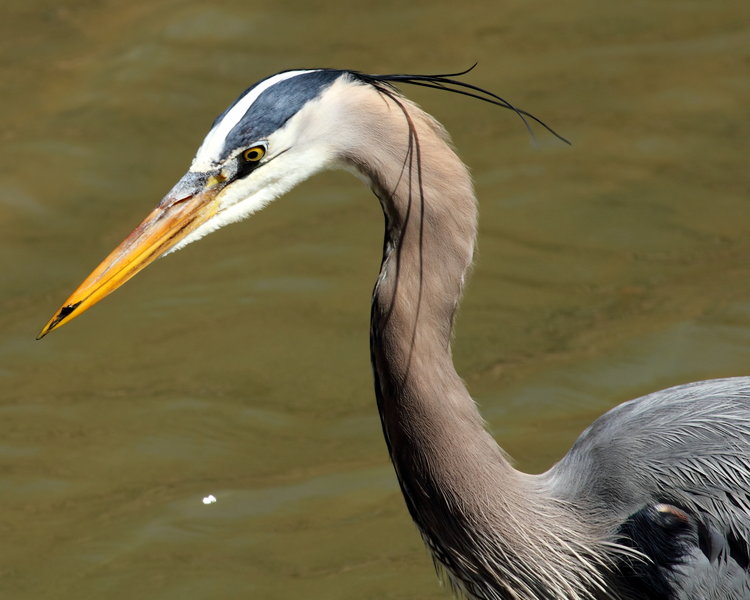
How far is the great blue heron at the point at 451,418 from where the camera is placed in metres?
3.02

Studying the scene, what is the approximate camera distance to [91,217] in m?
5.70

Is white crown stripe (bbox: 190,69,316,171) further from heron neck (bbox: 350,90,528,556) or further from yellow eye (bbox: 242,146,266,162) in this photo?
heron neck (bbox: 350,90,528,556)

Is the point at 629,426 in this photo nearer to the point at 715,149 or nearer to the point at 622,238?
the point at 622,238

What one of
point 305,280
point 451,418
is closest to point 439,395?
point 451,418

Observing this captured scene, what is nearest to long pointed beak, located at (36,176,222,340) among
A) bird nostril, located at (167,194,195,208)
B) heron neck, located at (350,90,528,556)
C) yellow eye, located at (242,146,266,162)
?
bird nostril, located at (167,194,195,208)

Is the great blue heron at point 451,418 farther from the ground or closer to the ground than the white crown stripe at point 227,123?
closer to the ground

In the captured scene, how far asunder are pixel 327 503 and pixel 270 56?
2773mm

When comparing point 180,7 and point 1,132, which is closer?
point 1,132

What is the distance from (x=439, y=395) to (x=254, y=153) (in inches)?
27.7

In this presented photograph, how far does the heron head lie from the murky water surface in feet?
4.28

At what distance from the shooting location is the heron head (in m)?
3.05

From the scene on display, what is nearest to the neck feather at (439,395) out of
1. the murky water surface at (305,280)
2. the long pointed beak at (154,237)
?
the long pointed beak at (154,237)

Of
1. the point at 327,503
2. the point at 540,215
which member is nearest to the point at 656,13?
the point at 540,215

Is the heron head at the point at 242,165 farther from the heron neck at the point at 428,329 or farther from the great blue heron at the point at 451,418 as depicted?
the heron neck at the point at 428,329
